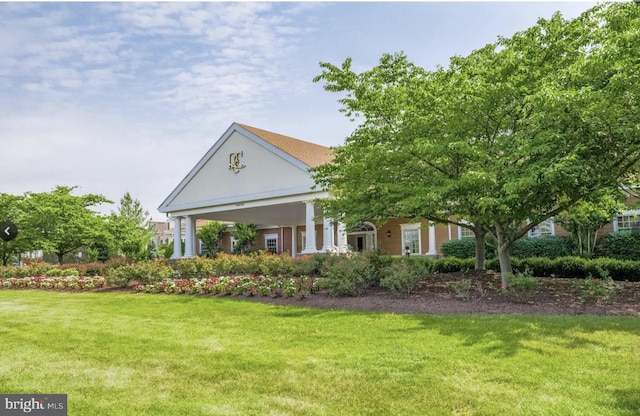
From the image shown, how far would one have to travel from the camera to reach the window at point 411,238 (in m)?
23.4

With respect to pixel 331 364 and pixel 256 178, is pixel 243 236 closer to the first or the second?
pixel 256 178

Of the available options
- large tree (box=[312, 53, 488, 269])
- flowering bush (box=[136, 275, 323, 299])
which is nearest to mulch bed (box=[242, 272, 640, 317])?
flowering bush (box=[136, 275, 323, 299])

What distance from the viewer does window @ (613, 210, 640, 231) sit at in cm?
1762

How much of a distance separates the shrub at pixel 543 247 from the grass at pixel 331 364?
11937 mm

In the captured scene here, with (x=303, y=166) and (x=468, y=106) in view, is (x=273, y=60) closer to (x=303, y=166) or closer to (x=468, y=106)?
(x=468, y=106)

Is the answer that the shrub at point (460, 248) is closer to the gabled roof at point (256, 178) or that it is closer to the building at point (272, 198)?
the building at point (272, 198)

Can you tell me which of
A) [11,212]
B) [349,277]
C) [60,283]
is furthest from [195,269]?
[11,212]

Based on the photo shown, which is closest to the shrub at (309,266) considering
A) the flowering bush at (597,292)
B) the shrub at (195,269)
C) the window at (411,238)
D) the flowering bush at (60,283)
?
the shrub at (195,269)

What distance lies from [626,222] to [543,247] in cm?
333

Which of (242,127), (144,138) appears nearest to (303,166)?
(242,127)

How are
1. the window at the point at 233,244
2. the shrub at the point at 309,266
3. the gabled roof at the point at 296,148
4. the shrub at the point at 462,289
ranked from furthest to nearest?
the window at the point at 233,244 < the gabled roof at the point at 296,148 < the shrub at the point at 309,266 < the shrub at the point at 462,289

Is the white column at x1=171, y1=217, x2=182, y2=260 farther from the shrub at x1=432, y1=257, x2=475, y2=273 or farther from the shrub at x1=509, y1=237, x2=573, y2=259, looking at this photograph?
the shrub at x1=509, y1=237, x2=573, y2=259

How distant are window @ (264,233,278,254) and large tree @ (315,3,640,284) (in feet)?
69.0

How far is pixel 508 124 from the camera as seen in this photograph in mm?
9227
